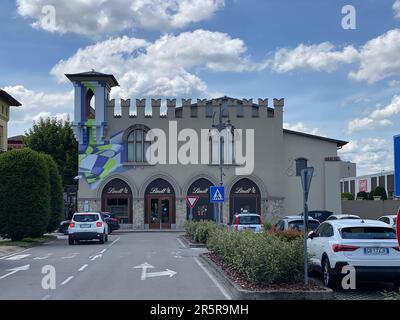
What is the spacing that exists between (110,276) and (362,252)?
711 cm

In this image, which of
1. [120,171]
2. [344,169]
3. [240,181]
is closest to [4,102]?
[120,171]

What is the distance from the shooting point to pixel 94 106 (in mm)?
49969

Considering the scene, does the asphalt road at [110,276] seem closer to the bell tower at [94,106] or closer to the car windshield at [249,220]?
the car windshield at [249,220]

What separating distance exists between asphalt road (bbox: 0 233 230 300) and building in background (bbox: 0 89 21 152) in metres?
26.9

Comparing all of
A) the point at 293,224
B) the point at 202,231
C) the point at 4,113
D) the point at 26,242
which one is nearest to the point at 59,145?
the point at 4,113

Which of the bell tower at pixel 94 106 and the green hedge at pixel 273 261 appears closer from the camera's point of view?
the green hedge at pixel 273 261

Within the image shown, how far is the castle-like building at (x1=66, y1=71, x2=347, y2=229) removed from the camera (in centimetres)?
4997

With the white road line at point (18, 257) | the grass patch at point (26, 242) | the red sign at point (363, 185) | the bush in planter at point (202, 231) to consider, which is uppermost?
the red sign at point (363, 185)

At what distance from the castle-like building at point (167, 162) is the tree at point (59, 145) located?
34.3 ft

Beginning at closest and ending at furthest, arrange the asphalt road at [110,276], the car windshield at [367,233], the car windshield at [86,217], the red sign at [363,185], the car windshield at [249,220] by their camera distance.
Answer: the asphalt road at [110,276], the car windshield at [367,233], the car windshield at [249,220], the car windshield at [86,217], the red sign at [363,185]

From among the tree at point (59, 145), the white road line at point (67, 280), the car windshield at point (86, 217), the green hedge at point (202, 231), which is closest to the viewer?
the white road line at point (67, 280)

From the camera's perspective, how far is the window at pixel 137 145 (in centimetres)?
5034

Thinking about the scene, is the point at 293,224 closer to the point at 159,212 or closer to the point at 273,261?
the point at 273,261

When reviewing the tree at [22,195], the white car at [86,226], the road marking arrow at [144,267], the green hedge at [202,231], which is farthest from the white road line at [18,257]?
the green hedge at [202,231]
